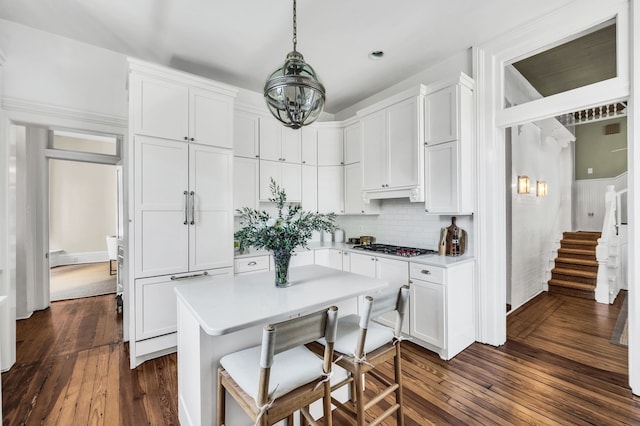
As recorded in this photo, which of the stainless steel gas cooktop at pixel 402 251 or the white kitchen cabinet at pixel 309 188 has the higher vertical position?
the white kitchen cabinet at pixel 309 188

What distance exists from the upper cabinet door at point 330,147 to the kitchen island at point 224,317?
2647 mm

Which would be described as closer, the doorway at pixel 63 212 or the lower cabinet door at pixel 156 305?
the lower cabinet door at pixel 156 305

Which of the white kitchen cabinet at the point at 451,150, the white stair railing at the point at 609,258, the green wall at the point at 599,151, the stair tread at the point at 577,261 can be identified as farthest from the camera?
the green wall at the point at 599,151

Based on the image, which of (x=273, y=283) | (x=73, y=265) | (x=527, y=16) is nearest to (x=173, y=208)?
(x=273, y=283)

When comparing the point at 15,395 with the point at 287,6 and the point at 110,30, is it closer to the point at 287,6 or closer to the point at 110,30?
the point at 110,30

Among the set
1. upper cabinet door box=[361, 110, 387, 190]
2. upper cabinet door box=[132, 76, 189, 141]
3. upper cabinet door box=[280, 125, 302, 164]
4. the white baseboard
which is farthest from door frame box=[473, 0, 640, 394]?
the white baseboard

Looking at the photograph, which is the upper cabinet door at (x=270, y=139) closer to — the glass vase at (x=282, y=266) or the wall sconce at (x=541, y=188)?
the glass vase at (x=282, y=266)

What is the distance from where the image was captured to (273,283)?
1.98m

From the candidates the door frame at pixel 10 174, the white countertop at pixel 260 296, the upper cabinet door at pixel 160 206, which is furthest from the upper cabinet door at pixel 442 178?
the door frame at pixel 10 174

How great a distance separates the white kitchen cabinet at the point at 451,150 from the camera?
2885mm

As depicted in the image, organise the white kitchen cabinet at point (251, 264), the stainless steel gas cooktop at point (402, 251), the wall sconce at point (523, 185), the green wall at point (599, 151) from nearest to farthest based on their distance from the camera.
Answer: the stainless steel gas cooktop at point (402, 251)
the white kitchen cabinet at point (251, 264)
the wall sconce at point (523, 185)
the green wall at point (599, 151)

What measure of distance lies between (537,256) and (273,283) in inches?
190

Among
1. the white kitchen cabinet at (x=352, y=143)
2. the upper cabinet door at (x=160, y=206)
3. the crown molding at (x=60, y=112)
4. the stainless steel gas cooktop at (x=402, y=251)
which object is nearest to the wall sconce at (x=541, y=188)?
the stainless steel gas cooktop at (x=402, y=251)

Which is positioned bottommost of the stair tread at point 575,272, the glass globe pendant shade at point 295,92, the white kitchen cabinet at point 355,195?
the stair tread at point 575,272
